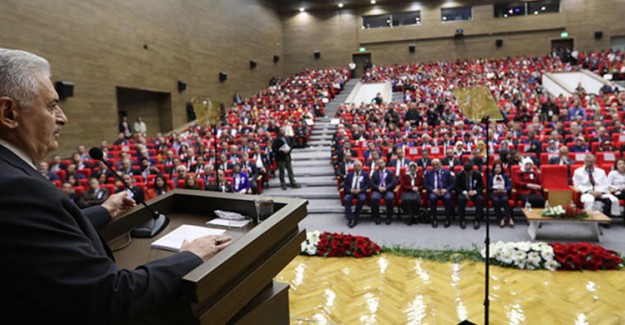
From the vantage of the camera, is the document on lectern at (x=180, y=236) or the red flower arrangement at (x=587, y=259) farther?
the red flower arrangement at (x=587, y=259)

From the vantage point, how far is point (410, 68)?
20406mm

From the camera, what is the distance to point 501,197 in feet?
19.2

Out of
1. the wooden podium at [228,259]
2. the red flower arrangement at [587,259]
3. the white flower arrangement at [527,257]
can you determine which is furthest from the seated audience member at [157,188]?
the red flower arrangement at [587,259]

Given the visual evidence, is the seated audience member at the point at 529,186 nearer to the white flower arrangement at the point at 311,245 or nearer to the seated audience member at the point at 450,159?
the seated audience member at the point at 450,159

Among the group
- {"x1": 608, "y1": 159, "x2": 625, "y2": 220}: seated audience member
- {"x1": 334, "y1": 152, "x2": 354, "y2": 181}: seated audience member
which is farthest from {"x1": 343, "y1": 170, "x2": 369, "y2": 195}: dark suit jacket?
{"x1": 608, "y1": 159, "x2": 625, "y2": 220}: seated audience member

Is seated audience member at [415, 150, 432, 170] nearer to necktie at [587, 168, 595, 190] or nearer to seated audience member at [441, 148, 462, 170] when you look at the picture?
seated audience member at [441, 148, 462, 170]

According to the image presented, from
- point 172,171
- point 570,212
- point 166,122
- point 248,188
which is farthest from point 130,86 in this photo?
point 570,212

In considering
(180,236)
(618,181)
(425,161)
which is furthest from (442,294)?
(618,181)

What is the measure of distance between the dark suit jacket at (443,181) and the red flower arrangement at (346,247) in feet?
6.63

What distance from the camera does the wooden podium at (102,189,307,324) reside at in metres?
0.90

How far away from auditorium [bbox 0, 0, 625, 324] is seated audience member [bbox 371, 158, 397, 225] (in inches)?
1.6

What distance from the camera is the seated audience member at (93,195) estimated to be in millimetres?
6391

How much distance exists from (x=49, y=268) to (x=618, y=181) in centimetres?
714

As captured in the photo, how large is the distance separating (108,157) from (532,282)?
9192 mm
